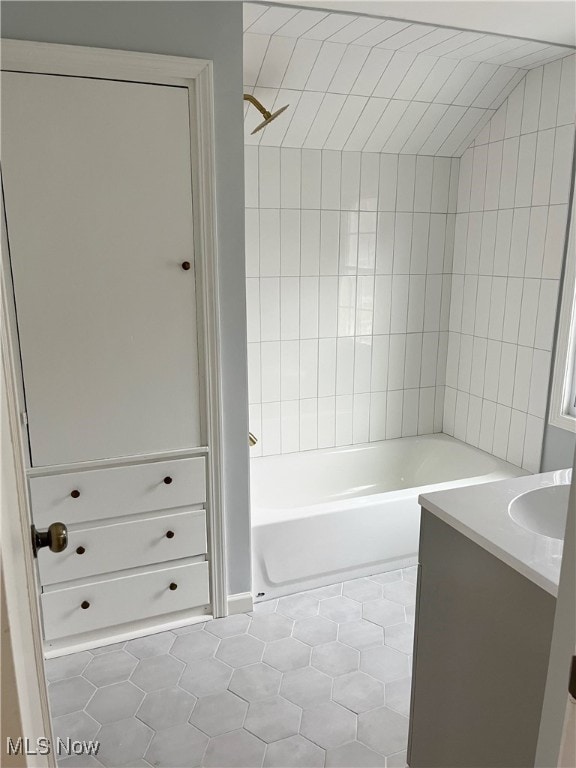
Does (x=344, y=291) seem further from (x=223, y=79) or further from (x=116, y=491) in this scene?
(x=116, y=491)

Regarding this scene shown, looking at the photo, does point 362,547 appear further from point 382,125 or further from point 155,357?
point 382,125

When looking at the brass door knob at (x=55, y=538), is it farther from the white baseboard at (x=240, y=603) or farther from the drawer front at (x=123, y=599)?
the white baseboard at (x=240, y=603)

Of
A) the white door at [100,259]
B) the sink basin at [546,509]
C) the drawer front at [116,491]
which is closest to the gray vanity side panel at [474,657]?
the sink basin at [546,509]

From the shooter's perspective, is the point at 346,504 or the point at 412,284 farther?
the point at 412,284

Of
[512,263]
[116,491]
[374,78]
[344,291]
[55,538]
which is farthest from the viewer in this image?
[344,291]

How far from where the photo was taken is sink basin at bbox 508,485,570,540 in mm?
1578

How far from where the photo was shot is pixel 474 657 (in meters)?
1.42

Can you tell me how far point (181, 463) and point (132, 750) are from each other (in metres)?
0.97

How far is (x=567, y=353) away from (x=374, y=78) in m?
1.57

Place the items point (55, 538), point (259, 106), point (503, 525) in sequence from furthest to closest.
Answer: point (259, 106), point (503, 525), point (55, 538)

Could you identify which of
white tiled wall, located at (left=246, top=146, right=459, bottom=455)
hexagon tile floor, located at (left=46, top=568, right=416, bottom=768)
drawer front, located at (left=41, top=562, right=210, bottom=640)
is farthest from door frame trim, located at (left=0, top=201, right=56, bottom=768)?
white tiled wall, located at (left=246, top=146, right=459, bottom=455)

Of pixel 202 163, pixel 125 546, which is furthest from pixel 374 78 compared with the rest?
pixel 125 546

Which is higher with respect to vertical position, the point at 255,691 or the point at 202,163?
the point at 202,163

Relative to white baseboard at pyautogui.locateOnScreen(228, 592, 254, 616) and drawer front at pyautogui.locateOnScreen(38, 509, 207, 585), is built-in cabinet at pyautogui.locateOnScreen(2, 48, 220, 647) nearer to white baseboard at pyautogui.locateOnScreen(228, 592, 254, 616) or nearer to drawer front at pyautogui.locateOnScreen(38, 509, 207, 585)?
drawer front at pyautogui.locateOnScreen(38, 509, 207, 585)
